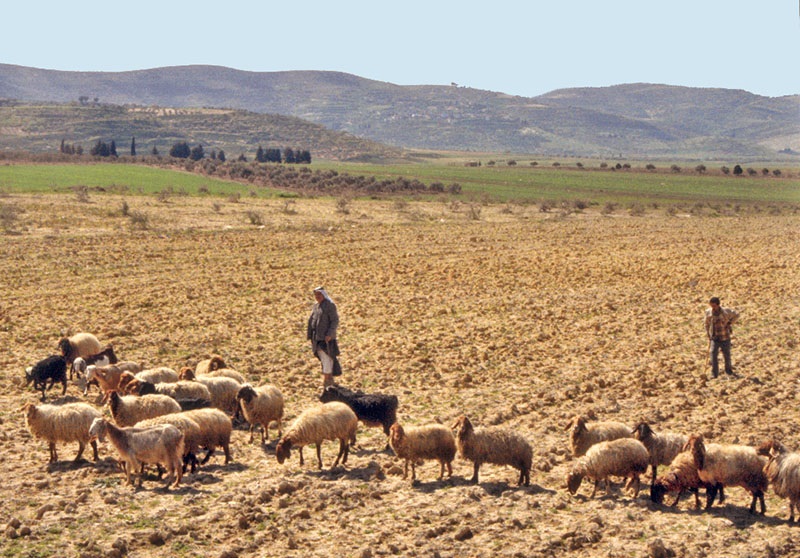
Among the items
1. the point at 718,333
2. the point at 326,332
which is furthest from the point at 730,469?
the point at 718,333

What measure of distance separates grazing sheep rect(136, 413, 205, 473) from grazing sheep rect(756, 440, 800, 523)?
6373 millimetres

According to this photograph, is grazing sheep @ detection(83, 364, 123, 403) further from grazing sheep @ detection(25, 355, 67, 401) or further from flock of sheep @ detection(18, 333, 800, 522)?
flock of sheep @ detection(18, 333, 800, 522)

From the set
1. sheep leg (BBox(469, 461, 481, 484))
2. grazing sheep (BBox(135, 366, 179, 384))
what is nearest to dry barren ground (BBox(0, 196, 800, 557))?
sheep leg (BBox(469, 461, 481, 484))

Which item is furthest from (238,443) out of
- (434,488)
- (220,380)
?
(434,488)

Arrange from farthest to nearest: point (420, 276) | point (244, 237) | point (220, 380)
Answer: point (244, 237) → point (420, 276) → point (220, 380)

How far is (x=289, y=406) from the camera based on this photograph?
1447cm

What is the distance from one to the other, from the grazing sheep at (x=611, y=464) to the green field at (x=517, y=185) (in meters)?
53.1

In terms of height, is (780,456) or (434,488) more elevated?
(780,456)

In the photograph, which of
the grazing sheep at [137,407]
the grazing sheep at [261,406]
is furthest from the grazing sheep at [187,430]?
A: the grazing sheep at [261,406]

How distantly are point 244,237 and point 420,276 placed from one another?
12605mm

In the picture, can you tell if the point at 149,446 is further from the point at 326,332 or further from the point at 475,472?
the point at 326,332

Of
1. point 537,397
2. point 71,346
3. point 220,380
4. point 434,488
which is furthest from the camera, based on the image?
point 71,346

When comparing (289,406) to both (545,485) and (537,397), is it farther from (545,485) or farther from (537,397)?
(545,485)

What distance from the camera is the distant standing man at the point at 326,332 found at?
1457cm
